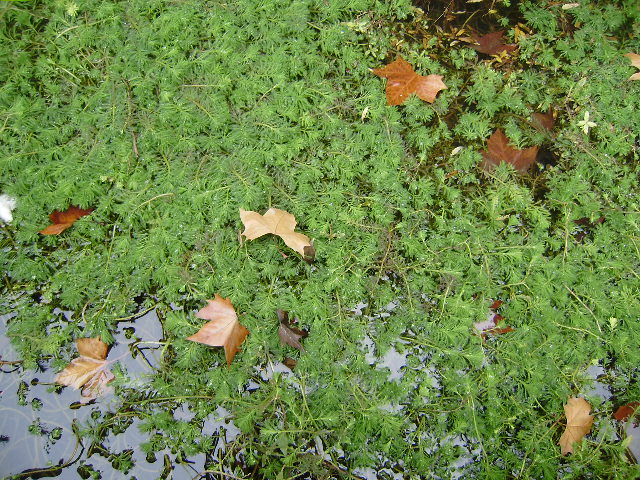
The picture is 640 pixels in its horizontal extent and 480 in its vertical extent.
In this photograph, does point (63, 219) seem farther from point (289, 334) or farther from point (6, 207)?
point (289, 334)

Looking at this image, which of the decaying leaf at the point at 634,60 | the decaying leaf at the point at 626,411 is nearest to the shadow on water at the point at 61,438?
the decaying leaf at the point at 626,411

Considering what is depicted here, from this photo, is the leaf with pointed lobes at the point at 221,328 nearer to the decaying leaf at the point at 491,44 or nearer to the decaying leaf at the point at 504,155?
the decaying leaf at the point at 504,155

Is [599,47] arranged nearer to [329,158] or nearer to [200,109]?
[329,158]

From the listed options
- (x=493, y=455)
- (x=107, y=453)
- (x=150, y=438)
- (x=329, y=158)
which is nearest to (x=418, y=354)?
(x=493, y=455)

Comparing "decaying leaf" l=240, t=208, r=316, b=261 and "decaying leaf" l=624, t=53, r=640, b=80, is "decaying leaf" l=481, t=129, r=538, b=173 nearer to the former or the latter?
"decaying leaf" l=624, t=53, r=640, b=80

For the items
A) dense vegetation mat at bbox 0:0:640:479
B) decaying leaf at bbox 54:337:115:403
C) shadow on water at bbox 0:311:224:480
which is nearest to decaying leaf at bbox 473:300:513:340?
dense vegetation mat at bbox 0:0:640:479

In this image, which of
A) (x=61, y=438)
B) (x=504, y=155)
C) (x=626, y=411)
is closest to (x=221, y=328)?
(x=61, y=438)
